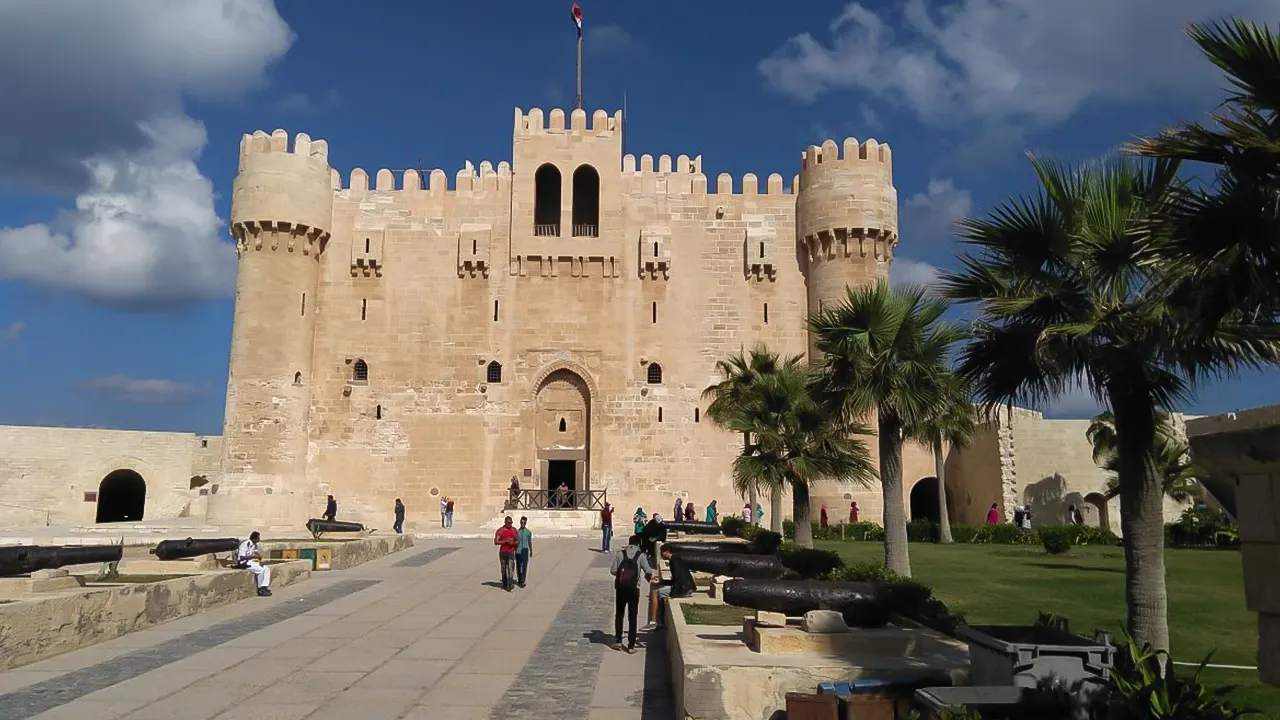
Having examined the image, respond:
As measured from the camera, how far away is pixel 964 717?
3.71 metres

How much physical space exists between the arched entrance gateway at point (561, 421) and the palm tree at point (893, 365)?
→ 1729 cm

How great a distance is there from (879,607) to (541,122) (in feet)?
81.6

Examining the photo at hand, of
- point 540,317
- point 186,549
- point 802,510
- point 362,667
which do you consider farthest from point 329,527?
point 362,667

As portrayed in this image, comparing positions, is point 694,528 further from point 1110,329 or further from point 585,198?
point 585,198

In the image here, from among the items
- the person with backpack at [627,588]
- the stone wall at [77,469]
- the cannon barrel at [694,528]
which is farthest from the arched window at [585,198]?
the person with backpack at [627,588]

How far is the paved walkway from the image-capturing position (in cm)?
598

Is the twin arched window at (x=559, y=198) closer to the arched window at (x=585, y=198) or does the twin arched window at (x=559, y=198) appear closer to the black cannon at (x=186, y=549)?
the arched window at (x=585, y=198)

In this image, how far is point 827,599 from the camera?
644cm

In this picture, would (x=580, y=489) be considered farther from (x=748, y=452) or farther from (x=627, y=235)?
(x=748, y=452)

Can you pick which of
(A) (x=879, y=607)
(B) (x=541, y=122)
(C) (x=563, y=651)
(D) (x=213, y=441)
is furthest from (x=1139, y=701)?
(D) (x=213, y=441)

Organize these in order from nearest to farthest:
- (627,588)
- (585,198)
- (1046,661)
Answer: (1046,661) < (627,588) < (585,198)

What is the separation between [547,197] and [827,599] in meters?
26.2

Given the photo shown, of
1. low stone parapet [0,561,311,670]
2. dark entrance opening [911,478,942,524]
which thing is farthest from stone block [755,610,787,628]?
dark entrance opening [911,478,942,524]

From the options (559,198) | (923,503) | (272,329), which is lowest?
(923,503)
